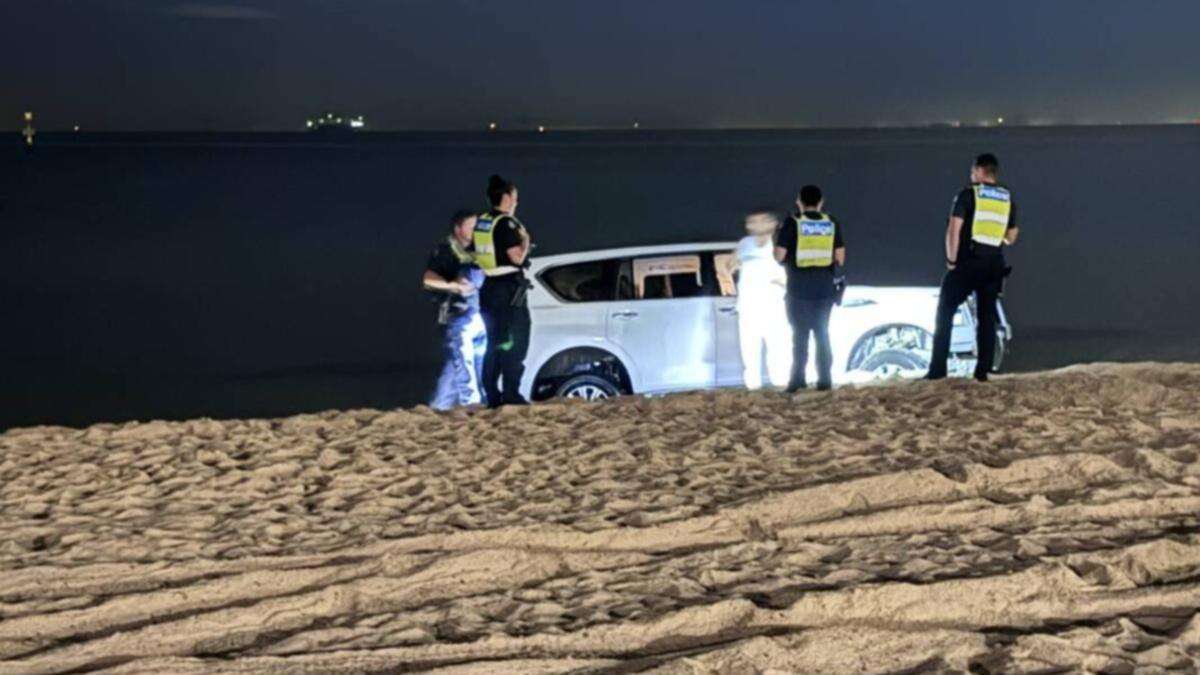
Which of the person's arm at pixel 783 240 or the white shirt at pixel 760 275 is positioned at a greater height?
the person's arm at pixel 783 240

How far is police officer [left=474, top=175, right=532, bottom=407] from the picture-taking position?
1246 cm

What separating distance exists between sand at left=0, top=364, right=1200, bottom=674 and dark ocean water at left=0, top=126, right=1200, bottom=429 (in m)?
7.84

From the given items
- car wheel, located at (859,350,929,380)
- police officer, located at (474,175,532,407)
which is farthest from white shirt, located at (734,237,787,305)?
police officer, located at (474,175,532,407)

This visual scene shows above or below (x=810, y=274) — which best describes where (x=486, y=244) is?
above

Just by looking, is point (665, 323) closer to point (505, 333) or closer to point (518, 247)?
point (505, 333)

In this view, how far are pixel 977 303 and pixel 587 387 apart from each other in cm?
317

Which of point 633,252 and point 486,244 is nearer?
Result: point 486,244

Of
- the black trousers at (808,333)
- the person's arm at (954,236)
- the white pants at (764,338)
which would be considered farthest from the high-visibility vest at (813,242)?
the person's arm at (954,236)

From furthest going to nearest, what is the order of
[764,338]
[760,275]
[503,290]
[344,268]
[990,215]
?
1. [344,268]
2. [764,338]
3. [760,275]
4. [990,215]
5. [503,290]

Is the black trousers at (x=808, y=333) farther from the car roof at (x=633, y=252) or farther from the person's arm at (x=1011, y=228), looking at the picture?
the person's arm at (x=1011, y=228)

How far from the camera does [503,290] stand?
1258 centimetres

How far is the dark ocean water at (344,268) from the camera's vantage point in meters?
20.6

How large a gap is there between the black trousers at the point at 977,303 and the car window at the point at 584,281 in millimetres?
2646

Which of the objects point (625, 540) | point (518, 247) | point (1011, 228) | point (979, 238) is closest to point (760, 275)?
point (979, 238)
